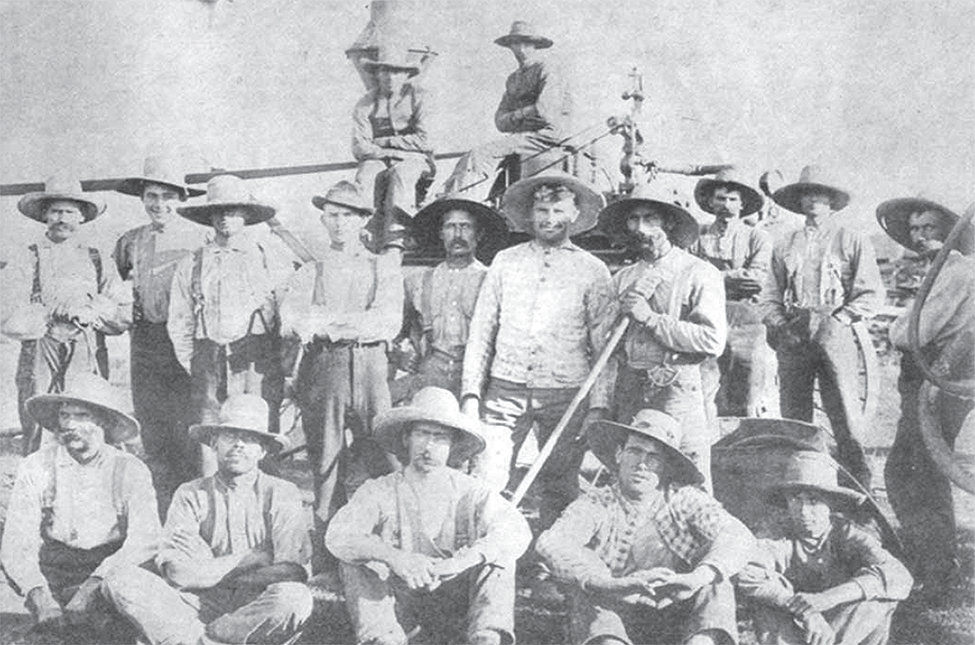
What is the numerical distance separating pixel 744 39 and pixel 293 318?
92.7 inches

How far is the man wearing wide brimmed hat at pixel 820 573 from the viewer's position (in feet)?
18.5

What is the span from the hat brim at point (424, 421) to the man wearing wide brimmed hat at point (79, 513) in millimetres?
1058

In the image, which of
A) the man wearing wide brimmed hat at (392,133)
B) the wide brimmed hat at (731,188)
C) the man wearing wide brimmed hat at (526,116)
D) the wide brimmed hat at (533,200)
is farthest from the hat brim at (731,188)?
the man wearing wide brimmed hat at (392,133)

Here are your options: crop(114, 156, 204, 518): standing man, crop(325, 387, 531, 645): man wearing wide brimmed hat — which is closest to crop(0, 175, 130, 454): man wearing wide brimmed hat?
crop(114, 156, 204, 518): standing man

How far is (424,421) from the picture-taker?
224 inches

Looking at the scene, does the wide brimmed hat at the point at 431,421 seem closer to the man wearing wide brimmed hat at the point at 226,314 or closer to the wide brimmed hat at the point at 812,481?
the man wearing wide brimmed hat at the point at 226,314

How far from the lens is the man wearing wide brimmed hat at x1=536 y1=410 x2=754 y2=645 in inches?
218

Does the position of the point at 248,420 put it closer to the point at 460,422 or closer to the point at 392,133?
the point at 460,422

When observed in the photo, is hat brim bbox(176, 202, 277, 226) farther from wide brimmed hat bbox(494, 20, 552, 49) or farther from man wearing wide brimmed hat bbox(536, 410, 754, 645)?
man wearing wide brimmed hat bbox(536, 410, 754, 645)

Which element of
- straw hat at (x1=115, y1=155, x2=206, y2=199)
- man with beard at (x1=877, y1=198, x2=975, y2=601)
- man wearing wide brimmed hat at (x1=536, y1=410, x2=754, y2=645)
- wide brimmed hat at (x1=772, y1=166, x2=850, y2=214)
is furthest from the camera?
straw hat at (x1=115, y1=155, x2=206, y2=199)

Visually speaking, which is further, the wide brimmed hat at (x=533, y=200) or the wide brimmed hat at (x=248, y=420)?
the wide brimmed hat at (x=533, y=200)

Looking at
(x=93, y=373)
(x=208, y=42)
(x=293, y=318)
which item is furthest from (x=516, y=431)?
(x=208, y=42)

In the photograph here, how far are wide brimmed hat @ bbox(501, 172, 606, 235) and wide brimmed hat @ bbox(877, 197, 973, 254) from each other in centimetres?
122

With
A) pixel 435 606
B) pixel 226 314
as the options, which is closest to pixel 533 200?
pixel 226 314
